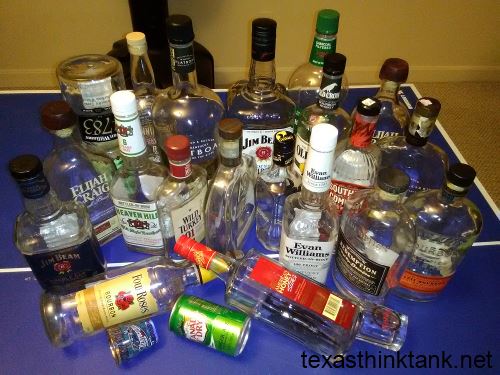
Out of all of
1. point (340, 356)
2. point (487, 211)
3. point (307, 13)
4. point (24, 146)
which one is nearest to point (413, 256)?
point (340, 356)

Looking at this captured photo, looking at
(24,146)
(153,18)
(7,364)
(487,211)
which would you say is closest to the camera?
(7,364)

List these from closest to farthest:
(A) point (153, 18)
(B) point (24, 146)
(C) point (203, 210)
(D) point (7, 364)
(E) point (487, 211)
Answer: (D) point (7, 364), (C) point (203, 210), (E) point (487, 211), (B) point (24, 146), (A) point (153, 18)

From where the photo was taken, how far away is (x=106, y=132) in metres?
0.88

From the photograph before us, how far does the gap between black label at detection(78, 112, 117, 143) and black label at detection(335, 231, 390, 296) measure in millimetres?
505

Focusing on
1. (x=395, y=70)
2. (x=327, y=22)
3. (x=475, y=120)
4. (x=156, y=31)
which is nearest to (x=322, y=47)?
(x=327, y=22)

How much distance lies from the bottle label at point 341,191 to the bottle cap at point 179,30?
15.4 inches

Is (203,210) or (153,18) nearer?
(203,210)

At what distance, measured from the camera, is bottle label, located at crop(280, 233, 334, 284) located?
789 mm

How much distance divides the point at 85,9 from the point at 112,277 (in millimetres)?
1689

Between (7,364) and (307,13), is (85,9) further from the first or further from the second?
(7,364)

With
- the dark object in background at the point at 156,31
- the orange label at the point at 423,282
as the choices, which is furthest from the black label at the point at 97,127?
the dark object in background at the point at 156,31

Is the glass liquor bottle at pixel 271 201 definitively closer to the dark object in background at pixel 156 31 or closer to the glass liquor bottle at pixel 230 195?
the glass liquor bottle at pixel 230 195

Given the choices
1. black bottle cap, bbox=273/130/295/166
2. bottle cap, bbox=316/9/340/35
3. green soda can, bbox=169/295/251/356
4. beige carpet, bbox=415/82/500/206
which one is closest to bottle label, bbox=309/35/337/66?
bottle cap, bbox=316/9/340/35

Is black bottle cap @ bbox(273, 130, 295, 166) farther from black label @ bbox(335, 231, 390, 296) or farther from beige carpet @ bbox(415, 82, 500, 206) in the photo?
beige carpet @ bbox(415, 82, 500, 206)
